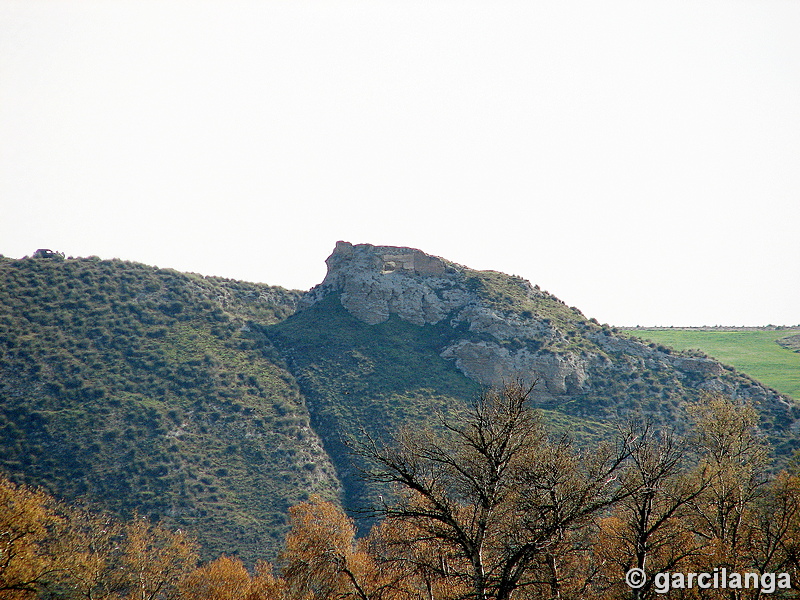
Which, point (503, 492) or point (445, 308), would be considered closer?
point (503, 492)

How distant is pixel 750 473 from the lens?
2991 centimetres

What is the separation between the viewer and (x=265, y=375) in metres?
83.3

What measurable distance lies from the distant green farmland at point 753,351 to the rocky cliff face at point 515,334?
18.6 metres

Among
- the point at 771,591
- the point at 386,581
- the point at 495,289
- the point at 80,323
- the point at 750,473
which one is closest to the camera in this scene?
the point at 771,591

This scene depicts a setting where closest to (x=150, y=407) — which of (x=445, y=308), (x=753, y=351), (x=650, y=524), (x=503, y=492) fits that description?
(x=445, y=308)

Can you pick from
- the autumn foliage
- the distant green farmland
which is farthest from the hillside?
the distant green farmland

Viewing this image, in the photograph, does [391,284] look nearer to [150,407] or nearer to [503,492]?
[150,407]

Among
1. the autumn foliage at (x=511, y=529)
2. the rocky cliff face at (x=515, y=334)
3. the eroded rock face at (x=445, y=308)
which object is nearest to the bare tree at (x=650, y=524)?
the autumn foliage at (x=511, y=529)

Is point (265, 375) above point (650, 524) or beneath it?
beneath

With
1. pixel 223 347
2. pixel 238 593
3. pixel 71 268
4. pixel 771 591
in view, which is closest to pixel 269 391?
pixel 223 347

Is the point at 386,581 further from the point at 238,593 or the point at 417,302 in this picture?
the point at 417,302

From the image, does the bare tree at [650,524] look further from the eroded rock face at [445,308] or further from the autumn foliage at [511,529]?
the eroded rock face at [445,308]

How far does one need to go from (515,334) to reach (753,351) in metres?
67.7

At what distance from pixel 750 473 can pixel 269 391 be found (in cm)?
6252
